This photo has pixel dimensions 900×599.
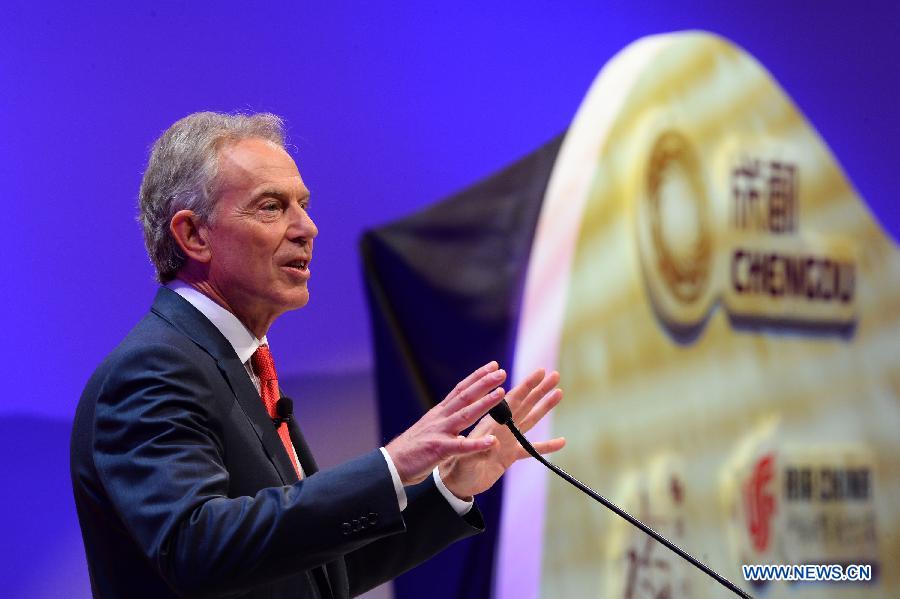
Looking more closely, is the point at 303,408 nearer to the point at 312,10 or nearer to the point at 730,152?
the point at 312,10

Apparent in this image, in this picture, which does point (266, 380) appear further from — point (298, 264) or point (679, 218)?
point (679, 218)

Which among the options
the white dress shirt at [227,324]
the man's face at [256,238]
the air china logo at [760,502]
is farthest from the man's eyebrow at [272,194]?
the air china logo at [760,502]

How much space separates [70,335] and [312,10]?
89 centimetres

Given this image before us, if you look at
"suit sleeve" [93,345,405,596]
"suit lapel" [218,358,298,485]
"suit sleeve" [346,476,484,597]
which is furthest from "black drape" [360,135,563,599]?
"suit sleeve" [93,345,405,596]

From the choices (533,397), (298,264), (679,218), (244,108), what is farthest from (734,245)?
(298,264)

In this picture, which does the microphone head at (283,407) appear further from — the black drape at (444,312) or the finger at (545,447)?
the black drape at (444,312)

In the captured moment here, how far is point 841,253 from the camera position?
3.60 m

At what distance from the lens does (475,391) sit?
1.48 m

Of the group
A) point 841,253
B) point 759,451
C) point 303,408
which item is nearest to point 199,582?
point 303,408

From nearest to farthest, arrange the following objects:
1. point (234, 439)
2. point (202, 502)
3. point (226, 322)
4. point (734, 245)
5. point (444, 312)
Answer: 1. point (202, 502)
2. point (234, 439)
3. point (226, 322)
4. point (444, 312)
5. point (734, 245)

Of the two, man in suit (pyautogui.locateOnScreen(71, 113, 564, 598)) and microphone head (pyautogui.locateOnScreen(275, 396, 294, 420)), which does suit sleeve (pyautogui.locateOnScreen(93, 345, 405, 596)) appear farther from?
microphone head (pyautogui.locateOnScreen(275, 396, 294, 420))

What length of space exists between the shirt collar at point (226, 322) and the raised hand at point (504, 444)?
357 mm

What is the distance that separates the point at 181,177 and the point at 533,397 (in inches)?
25.3

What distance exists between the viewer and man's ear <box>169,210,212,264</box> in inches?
70.6
